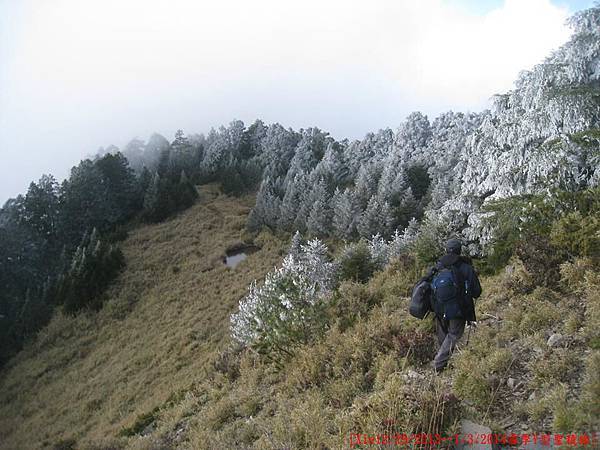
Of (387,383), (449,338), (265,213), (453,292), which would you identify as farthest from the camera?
(265,213)

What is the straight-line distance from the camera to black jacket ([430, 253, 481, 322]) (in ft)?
21.8

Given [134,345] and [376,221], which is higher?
[376,221]

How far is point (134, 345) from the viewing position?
93.1 feet

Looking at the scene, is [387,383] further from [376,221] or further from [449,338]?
[376,221]

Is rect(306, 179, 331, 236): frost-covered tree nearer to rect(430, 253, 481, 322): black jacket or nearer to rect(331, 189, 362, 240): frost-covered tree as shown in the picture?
rect(331, 189, 362, 240): frost-covered tree

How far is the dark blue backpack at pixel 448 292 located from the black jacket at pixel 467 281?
0.08 meters

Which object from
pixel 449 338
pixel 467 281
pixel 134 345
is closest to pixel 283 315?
pixel 449 338

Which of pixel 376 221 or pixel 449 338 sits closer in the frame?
pixel 449 338

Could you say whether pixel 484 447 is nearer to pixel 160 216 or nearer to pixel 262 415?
pixel 262 415

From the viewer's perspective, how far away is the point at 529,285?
8.55 m

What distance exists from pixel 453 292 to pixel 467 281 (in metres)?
0.30

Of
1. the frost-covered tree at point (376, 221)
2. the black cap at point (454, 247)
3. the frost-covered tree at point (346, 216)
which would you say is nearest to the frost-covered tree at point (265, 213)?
the frost-covered tree at point (346, 216)

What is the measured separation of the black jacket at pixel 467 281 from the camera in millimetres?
6633
